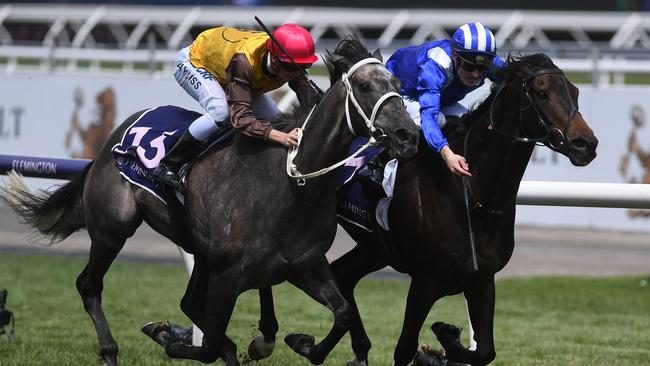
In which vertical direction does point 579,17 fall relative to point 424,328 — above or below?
below

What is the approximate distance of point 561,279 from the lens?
1048cm

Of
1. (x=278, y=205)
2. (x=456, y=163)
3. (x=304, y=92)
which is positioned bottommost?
(x=278, y=205)

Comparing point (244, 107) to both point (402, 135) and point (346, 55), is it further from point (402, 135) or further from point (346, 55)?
point (402, 135)

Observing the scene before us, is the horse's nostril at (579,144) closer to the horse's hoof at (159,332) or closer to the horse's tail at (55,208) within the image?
the horse's hoof at (159,332)

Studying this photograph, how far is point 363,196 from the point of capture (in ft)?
19.0

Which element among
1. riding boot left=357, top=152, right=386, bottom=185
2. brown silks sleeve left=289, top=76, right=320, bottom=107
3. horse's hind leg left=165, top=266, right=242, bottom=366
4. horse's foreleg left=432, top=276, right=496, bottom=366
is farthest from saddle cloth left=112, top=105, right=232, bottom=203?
horse's foreleg left=432, top=276, right=496, bottom=366

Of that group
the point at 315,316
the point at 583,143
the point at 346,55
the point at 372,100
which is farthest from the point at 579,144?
the point at 315,316

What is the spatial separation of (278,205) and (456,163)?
79cm

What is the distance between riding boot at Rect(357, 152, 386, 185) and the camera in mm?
5645

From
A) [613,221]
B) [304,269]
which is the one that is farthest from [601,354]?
[613,221]

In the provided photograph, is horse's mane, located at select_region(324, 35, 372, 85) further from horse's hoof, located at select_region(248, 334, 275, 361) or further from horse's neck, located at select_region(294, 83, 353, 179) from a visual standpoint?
horse's hoof, located at select_region(248, 334, 275, 361)

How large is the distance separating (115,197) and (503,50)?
7270 mm

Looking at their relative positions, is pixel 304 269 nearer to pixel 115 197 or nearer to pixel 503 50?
pixel 115 197

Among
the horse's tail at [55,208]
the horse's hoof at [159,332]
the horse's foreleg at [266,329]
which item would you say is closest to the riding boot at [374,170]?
the horse's foreleg at [266,329]
